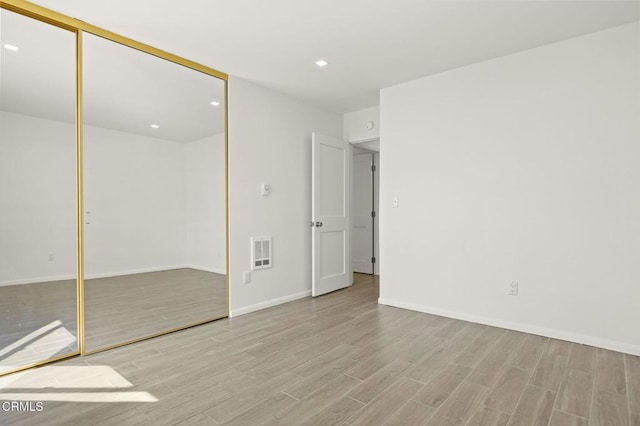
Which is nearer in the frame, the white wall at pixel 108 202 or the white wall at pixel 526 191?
the white wall at pixel 108 202

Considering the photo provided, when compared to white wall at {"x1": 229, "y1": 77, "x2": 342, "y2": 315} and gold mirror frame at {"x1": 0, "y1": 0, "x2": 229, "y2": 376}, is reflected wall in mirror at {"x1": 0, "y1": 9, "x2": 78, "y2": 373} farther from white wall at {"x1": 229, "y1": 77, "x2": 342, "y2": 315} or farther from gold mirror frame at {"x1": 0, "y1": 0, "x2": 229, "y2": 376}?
white wall at {"x1": 229, "y1": 77, "x2": 342, "y2": 315}

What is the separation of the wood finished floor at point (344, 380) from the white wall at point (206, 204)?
749mm

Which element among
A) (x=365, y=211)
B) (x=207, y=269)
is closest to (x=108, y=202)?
(x=207, y=269)

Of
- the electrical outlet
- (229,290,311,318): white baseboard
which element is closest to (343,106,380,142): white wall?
(229,290,311,318): white baseboard

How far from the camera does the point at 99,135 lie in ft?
9.34

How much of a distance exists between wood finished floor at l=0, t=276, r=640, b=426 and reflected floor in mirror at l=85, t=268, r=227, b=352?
223mm

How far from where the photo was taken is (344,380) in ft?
7.47

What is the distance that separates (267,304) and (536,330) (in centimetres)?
279

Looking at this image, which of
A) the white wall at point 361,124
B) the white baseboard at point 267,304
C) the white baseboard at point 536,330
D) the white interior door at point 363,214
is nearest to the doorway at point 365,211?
the white interior door at point 363,214

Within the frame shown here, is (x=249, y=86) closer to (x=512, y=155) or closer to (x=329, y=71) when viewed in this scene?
(x=329, y=71)

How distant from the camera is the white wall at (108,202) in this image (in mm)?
2500

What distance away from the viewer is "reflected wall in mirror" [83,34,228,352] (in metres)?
2.83

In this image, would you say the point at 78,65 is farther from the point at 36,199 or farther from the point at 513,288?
the point at 513,288

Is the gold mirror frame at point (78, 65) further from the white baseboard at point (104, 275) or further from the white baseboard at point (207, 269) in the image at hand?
the white baseboard at point (207, 269)
